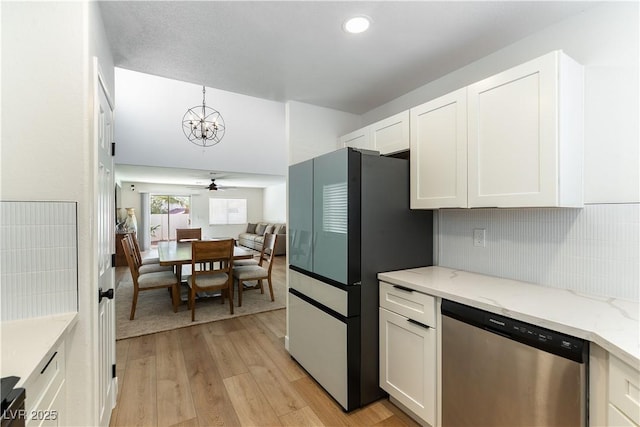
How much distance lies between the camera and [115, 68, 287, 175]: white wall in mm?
4227

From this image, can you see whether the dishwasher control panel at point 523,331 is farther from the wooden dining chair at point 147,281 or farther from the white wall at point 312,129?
the wooden dining chair at point 147,281

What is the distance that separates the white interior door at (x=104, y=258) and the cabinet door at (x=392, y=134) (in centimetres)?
184

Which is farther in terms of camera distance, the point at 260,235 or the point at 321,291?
the point at 260,235

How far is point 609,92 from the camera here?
1397mm

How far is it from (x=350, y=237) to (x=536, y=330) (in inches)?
39.7

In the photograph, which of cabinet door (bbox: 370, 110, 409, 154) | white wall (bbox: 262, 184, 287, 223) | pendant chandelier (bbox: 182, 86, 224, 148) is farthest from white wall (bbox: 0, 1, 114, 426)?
white wall (bbox: 262, 184, 287, 223)

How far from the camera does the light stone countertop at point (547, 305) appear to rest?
0.98 m

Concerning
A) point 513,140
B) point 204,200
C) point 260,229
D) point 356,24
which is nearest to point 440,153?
point 513,140

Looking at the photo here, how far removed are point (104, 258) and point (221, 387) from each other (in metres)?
1.26

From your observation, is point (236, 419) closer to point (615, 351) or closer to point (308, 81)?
point (615, 351)

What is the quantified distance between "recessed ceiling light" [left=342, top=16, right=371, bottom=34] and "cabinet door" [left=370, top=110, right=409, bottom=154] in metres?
0.70

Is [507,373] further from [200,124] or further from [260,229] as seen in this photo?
[260,229]

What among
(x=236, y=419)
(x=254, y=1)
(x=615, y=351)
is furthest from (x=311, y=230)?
(x=615, y=351)

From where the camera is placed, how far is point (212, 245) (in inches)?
135
